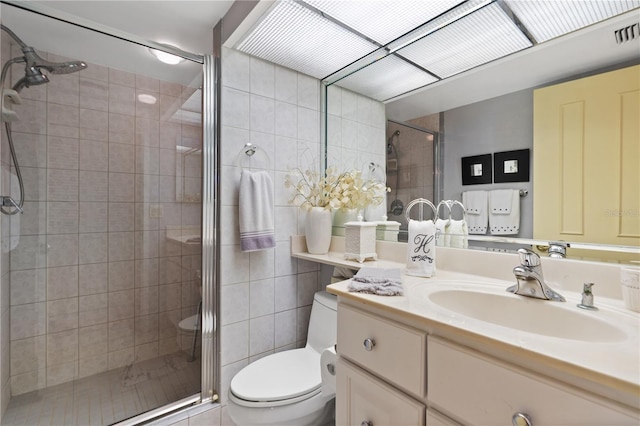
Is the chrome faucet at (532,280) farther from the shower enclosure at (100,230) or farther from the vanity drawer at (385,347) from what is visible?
the shower enclosure at (100,230)

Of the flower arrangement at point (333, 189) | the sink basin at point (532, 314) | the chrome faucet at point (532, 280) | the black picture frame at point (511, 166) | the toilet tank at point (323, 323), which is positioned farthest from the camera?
the flower arrangement at point (333, 189)

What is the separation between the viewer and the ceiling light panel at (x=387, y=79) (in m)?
1.48

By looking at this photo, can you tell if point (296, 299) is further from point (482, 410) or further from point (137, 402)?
point (482, 410)

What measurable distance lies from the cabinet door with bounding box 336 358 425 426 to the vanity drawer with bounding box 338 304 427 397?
0.10 feet

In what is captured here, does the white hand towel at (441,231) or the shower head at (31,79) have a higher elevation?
the shower head at (31,79)

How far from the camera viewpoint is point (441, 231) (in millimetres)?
1278

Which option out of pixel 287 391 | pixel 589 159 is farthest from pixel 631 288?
pixel 287 391

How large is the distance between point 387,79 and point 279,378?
5.26 ft

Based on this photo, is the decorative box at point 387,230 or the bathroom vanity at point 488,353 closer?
the bathroom vanity at point 488,353

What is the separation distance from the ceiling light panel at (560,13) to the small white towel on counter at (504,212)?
58 cm

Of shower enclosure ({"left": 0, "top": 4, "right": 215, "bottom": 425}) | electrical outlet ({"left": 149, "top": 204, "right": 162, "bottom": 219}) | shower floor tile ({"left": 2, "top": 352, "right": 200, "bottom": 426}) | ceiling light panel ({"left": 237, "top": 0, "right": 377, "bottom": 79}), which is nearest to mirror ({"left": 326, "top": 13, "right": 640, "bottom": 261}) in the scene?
ceiling light panel ({"left": 237, "top": 0, "right": 377, "bottom": 79})

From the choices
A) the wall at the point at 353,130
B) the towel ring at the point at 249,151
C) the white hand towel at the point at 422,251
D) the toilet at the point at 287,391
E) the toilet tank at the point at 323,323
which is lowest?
the toilet at the point at 287,391

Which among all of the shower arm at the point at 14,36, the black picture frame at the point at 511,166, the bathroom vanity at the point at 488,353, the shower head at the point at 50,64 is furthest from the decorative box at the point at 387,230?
the shower arm at the point at 14,36

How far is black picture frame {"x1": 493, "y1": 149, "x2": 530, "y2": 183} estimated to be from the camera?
42.1 inches
